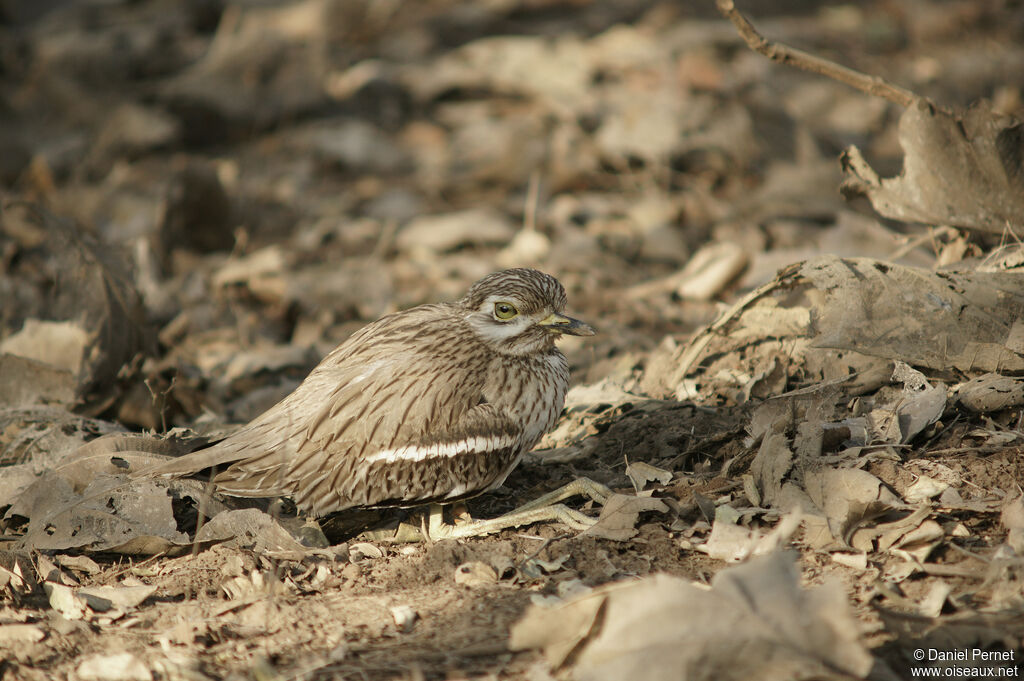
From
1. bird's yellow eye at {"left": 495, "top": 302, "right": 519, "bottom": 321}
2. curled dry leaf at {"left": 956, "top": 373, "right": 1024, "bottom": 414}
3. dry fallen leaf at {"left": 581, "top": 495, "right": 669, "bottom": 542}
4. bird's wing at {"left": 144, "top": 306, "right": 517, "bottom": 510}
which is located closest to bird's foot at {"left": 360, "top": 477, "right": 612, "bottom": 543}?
dry fallen leaf at {"left": 581, "top": 495, "right": 669, "bottom": 542}

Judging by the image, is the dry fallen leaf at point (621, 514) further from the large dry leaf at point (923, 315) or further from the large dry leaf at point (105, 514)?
the large dry leaf at point (105, 514)

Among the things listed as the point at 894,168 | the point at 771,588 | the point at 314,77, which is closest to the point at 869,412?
the point at 771,588

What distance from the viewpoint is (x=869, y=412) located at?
157 inches

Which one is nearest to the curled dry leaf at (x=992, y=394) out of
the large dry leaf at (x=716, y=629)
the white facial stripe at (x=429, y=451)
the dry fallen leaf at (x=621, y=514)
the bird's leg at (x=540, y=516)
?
the dry fallen leaf at (x=621, y=514)

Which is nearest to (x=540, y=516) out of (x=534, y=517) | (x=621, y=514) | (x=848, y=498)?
(x=534, y=517)

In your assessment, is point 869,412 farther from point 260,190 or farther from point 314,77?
point 314,77

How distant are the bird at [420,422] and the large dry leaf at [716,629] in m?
1.17

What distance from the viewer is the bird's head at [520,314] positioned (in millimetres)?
4383

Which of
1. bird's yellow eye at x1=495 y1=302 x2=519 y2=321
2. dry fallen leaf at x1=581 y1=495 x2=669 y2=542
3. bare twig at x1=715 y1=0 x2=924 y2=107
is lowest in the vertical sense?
dry fallen leaf at x1=581 y1=495 x2=669 y2=542

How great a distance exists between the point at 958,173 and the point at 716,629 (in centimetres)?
321

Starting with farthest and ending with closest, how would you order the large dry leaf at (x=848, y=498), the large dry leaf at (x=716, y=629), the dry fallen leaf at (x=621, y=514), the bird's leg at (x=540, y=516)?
the bird's leg at (x=540, y=516) → the dry fallen leaf at (x=621, y=514) → the large dry leaf at (x=848, y=498) → the large dry leaf at (x=716, y=629)

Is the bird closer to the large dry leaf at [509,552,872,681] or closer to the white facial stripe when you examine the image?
the white facial stripe

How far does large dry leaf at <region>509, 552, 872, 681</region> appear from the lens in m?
2.52

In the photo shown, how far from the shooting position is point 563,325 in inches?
173
